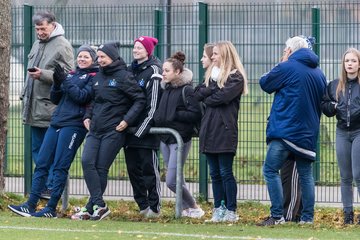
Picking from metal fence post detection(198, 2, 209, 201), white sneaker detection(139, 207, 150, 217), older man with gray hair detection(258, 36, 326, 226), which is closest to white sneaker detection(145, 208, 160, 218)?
white sneaker detection(139, 207, 150, 217)

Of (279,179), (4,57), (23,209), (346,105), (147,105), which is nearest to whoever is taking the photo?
(346,105)

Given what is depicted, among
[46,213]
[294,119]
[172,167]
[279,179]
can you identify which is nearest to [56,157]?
[46,213]

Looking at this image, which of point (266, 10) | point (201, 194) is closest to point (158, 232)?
point (201, 194)

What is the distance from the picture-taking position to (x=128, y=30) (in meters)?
15.3

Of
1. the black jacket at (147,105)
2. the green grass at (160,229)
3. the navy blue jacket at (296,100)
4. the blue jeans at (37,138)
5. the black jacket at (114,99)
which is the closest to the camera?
the green grass at (160,229)

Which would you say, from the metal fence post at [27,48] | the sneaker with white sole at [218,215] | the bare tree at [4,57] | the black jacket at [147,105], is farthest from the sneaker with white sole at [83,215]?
the metal fence post at [27,48]

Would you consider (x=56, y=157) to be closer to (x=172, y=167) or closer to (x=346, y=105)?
(x=172, y=167)

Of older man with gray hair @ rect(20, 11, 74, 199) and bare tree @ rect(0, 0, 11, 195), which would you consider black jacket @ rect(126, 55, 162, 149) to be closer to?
older man with gray hair @ rect(20, 11, 74, 199)

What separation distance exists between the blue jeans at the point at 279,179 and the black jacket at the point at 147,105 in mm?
1434

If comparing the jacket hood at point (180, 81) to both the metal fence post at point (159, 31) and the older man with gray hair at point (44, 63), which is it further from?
the metal fence post at point (159, 31)

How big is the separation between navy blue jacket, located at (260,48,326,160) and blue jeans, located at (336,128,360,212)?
0.31 metres

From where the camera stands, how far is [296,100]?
461 inches

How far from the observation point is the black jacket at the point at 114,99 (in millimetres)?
12375

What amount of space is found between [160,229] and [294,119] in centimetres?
177
